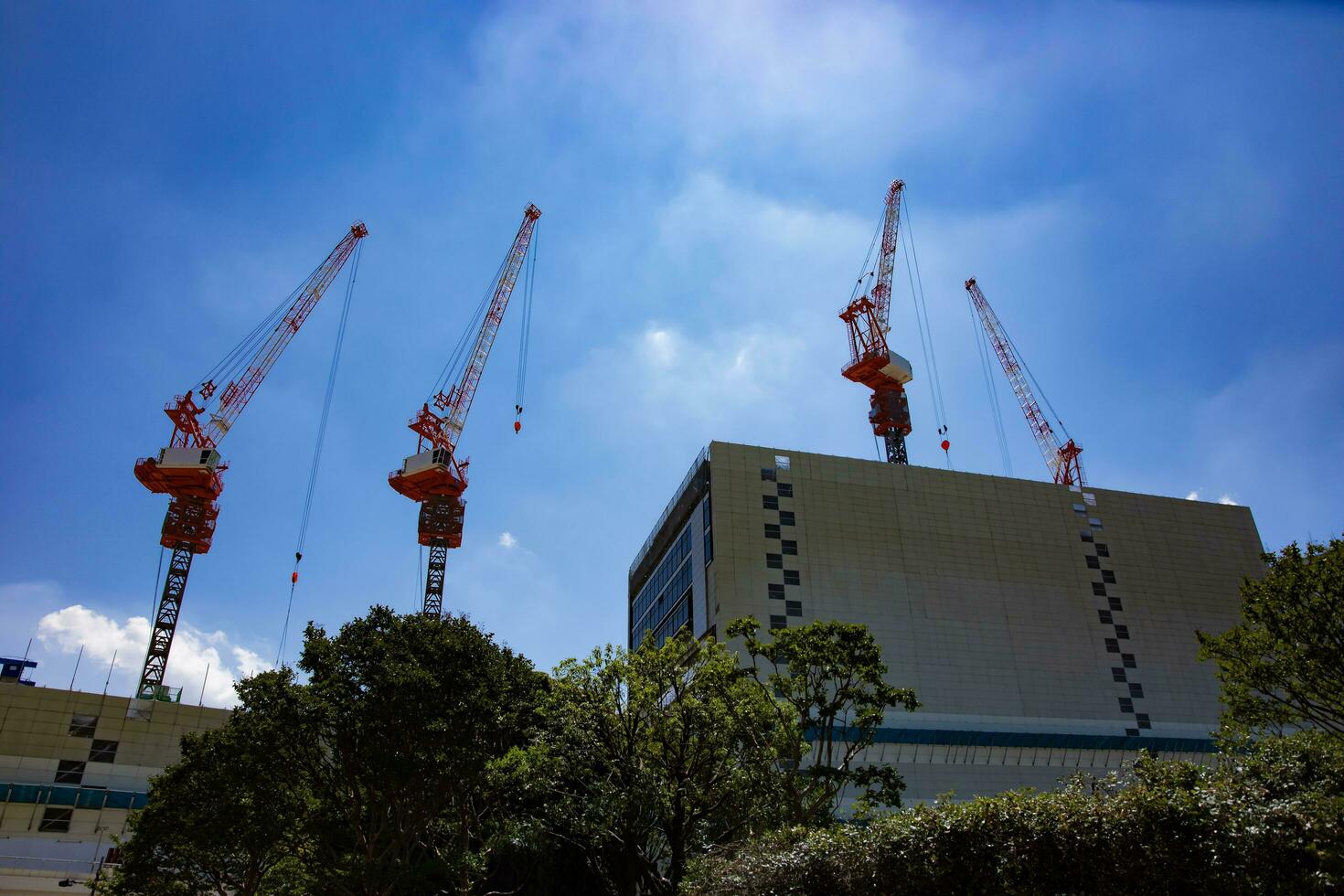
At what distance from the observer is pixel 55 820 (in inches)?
2933

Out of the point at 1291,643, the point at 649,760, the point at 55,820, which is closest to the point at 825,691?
the point at 649,760

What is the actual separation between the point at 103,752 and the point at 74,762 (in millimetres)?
2388

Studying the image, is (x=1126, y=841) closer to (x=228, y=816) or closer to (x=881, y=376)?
(x=228, y=816)

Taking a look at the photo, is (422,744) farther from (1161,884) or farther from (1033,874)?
(1161,884)

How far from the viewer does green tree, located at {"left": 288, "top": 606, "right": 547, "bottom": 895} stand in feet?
109

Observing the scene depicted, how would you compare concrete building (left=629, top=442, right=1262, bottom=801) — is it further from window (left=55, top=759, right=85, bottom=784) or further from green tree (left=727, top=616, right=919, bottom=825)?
window (left=55, top=759, right=85, bottom=784)

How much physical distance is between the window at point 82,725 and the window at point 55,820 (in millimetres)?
6796

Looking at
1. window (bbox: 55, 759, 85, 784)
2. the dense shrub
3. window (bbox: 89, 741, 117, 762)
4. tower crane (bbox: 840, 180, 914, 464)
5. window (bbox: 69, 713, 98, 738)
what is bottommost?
the dense shrub

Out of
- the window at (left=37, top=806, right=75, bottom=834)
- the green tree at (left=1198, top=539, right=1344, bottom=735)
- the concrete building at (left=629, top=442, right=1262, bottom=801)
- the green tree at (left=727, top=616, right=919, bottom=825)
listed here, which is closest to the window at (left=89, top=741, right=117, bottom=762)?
the window at (left=37, top=806, right=75, bottom=834)

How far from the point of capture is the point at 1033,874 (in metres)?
16.2

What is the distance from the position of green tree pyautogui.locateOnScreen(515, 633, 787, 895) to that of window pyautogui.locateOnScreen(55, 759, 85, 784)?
69823mm

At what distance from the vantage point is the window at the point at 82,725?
78.4 m

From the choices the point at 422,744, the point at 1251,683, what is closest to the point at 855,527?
the point at 1251,683

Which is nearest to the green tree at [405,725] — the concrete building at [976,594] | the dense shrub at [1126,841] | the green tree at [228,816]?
the green tree at [228,816]
